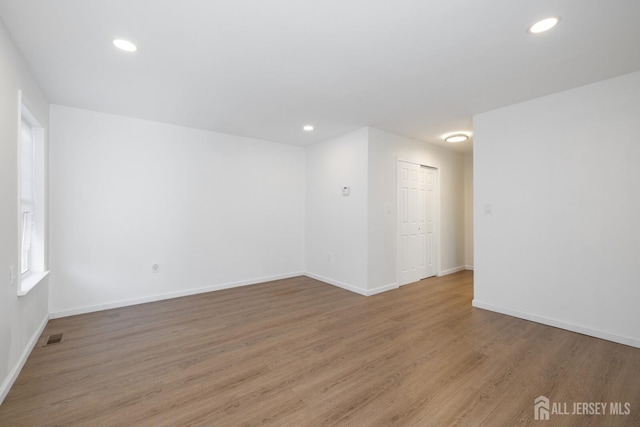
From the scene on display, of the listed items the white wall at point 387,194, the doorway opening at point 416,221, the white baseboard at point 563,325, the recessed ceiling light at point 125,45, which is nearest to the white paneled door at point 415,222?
the doorway opening at point 416,221

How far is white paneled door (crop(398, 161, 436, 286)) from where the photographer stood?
191 inches

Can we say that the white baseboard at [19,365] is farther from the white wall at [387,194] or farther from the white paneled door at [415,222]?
the white paneled door at [415,222]

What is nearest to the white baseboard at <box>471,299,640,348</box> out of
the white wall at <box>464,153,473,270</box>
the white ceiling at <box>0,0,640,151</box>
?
the white ceiling at <box>0,0,640,151</box>

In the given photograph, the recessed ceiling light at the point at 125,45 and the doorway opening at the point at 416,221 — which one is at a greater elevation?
the recessed ceiling light at the point at 125,45

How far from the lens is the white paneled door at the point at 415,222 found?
15.9 ft

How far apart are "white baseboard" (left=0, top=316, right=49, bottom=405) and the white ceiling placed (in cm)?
253

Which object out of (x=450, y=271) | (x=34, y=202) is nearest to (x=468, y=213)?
(x=450, y=271)

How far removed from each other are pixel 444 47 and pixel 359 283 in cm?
333

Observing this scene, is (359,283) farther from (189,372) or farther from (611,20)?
(611,20)

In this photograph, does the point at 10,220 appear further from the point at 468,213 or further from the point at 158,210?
the point at 468,213

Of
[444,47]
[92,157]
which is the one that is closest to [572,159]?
[444,47]

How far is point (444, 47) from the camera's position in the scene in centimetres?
222

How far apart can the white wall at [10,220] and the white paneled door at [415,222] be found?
15.0 feet

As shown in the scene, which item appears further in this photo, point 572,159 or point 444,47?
point 572,159
